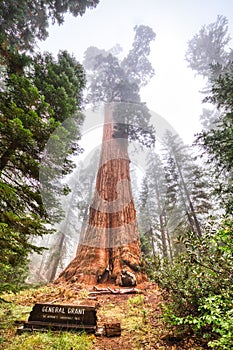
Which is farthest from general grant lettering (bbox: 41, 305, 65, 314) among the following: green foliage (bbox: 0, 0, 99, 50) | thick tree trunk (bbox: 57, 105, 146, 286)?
green foliage (bbox: 0, 0, 99, 50)

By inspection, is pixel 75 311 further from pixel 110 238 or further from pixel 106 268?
pixel 110 238

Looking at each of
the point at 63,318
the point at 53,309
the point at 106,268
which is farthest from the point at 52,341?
the point at 106,268

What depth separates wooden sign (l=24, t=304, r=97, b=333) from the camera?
3.77 metres

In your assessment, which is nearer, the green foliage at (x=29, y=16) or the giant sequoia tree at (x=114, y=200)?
the green foliage at (x=29, y=16)

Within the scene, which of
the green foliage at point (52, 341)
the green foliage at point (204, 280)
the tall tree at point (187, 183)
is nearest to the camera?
the green foliage at point (204, 280)

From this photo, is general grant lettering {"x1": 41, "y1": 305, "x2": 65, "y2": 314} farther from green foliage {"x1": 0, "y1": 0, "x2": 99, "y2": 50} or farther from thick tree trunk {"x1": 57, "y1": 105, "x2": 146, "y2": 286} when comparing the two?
green foliage {"x1": 0, "y1": 0, "x2": 99, "y2": 50}

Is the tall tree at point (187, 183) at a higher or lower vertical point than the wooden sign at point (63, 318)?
higher

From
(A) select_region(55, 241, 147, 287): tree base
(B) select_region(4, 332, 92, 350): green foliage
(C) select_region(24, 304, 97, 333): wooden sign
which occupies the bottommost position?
(B) select_region(4, 332, 92, 350): green foliage

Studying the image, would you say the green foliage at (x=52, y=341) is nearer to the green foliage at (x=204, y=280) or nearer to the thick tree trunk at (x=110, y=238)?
the green foliage at (x=204, y=280)

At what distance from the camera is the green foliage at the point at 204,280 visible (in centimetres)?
260

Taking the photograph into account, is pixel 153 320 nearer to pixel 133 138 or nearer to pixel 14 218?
pixel 14 218

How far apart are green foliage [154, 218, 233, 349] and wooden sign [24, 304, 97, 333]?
169 cm

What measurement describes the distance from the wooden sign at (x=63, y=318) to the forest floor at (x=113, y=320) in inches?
9.8

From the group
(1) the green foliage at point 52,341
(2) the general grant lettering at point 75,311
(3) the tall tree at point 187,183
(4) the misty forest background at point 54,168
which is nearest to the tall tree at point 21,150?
(4) the misty forest background at point 54,168
